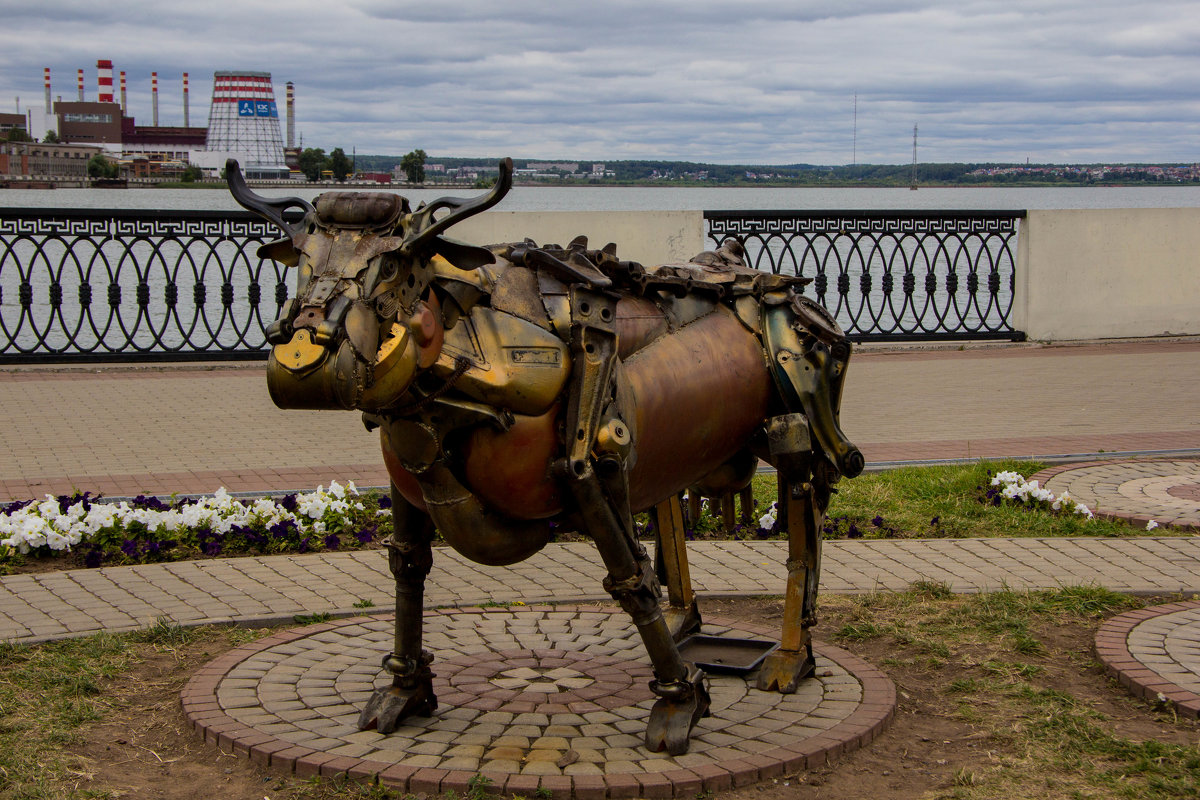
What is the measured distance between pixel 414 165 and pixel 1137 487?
14.1 meters

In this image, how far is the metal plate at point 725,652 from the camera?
18.8 feet

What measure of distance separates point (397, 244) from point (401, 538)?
57.5 inches

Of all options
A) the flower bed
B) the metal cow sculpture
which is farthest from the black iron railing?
the metal cow sculpture

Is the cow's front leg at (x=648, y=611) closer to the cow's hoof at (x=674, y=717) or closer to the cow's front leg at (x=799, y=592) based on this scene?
the cow's hoof at (x=674, y=717)

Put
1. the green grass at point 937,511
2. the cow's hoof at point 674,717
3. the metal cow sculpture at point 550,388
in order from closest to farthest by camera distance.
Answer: the metal cow sculpture at point 550,388
the cow's hoof at point 674,717
the green grass at point 937,511

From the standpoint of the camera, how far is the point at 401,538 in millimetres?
5020

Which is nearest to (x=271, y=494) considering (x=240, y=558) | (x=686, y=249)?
(x=240, y=558)

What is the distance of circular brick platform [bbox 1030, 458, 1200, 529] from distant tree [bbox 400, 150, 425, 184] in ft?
43.9

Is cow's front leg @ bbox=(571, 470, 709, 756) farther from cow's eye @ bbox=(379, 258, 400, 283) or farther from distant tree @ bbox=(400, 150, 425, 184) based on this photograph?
distant tree @ bbox=(400, 150, 425, 184)

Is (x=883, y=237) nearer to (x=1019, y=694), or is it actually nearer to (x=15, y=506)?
(x=15, y=506)

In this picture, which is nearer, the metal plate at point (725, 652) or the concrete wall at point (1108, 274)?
the metal plate at point (725, 652)

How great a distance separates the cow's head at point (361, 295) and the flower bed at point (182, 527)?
391cm

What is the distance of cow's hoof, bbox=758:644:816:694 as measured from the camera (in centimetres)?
550

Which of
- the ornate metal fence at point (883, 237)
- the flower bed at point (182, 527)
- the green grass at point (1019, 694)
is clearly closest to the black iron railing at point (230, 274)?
the ornate metal fence at point (883, 237)
